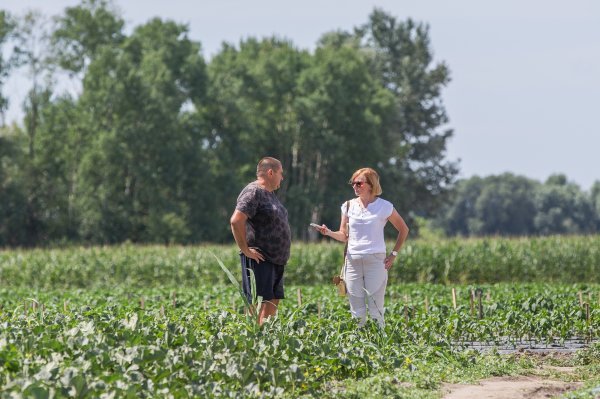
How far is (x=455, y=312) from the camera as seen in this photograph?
12.8 metres

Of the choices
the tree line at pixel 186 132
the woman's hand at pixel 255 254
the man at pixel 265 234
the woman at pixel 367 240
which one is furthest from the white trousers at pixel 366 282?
the tree line at pixel 186 132

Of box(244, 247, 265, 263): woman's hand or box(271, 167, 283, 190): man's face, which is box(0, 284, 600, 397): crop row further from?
box(271, 167, 283, 190): man's face

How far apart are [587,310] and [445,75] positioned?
56.4 m

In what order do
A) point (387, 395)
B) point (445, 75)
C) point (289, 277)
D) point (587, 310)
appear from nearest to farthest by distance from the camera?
point (387, 395) → point (587, 310) → point (289, 277) → point (445, 75)

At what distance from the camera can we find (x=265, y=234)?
9.96 m

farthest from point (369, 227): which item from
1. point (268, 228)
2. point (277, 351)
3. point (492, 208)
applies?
point (492, 208)

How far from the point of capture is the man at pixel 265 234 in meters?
9.84

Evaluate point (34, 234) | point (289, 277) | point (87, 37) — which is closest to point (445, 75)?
point (87, 37)

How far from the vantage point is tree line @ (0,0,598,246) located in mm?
49469

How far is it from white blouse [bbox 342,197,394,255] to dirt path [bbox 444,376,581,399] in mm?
1858

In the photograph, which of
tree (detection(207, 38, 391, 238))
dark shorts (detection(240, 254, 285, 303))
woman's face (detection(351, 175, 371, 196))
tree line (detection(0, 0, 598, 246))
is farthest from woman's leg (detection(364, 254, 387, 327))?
tree (detection(207, 38, 391, 238))

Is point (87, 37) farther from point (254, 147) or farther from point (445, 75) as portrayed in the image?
point (445, 75)

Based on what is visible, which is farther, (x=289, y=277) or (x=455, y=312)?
(x=289, y=277)

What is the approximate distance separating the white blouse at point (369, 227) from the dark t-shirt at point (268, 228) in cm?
71
